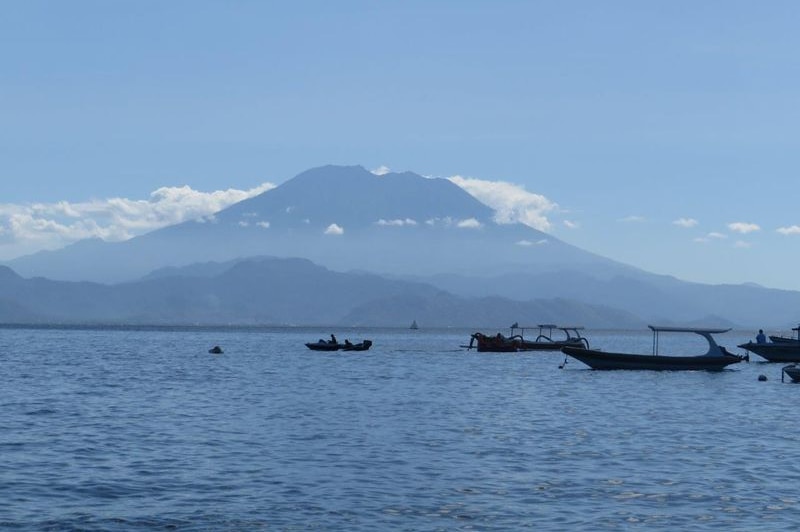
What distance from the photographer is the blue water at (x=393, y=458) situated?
27.1 meters

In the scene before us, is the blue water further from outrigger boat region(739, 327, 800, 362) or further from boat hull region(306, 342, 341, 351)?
boat hull region(306, 342, 341, 351)

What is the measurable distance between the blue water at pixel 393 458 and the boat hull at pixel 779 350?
1469 inches

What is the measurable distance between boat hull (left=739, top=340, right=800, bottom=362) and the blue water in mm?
37316

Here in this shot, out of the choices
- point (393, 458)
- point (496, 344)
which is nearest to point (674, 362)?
point (496, 344)

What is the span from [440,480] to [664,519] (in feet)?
24.7

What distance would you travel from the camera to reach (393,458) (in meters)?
36.6

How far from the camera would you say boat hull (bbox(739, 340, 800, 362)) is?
107 m

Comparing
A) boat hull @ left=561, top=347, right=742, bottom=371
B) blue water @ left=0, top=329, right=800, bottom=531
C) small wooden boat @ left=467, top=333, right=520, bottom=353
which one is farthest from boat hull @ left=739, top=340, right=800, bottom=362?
blue water @ left=0, top=329, right=800, bottom=531

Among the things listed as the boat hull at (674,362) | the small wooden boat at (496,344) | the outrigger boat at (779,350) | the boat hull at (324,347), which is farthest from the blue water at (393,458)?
the small wooden boat at (496,344)

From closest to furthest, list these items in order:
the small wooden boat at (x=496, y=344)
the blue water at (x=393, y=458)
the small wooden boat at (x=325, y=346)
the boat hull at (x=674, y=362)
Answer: the blue water at (x=393, y=458), the boat hull at (x=674, y=362), the small wooden boat at (x=325, y=346), the small wooden boat at (x=496, y=344)

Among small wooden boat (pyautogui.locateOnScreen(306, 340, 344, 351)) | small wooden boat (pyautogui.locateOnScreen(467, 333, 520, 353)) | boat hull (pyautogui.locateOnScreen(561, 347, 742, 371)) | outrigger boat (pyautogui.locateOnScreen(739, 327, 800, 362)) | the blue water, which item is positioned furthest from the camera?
small wooden boat (pyautogui.locateOnScreen(467, 333, 520, 353))

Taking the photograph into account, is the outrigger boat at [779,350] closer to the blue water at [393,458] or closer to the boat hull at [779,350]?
the boat hull at [779,350]

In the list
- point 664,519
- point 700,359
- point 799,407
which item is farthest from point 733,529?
point 700,359

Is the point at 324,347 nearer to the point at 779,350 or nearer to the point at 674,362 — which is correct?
the point at 779,350
